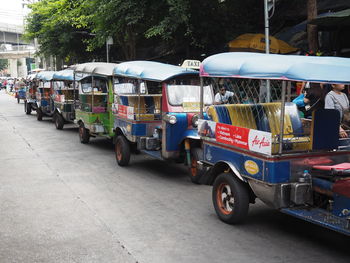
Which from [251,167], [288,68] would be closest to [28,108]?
[251,167]

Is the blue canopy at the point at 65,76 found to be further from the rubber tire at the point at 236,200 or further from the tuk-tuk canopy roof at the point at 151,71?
the rubber tire at the point at 236,200

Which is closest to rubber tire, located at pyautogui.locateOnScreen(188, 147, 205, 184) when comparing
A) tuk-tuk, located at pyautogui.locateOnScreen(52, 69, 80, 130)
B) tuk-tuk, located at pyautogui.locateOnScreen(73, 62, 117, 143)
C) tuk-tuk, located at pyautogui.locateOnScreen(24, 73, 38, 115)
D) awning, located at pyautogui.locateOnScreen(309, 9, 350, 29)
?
tuk-tuk, located at pyautogui.locateOnScreen(73, 62, 117, 143)

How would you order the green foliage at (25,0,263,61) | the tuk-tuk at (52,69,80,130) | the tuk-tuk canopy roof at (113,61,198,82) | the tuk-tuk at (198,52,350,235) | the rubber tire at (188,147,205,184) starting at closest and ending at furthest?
the tuk-tuk at (198,52,350,235) < the rubber tire at (188,147,205,184) < the tuk-tuk canopy roof at (113,61,198,82) < the green foliage at (25,0,263,61) < the tuk-tuk at (52,69,80,130)

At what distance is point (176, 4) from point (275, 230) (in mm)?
10587

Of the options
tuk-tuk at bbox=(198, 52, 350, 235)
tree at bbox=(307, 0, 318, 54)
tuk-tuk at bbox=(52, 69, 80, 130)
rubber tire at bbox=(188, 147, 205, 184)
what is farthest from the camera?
tuk-tuk at bbox=(52, 69, 80, 130)

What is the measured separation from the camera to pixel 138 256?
4758mm

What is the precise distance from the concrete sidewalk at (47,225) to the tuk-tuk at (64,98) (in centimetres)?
716

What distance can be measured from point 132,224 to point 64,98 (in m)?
11.8

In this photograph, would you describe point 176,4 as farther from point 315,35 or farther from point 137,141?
point 137,141

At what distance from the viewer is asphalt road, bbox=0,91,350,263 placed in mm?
4836

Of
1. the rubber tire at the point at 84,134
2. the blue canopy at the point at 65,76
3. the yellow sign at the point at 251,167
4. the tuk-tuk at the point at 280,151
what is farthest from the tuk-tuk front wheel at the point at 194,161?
the blue canopy at the point at 65,76

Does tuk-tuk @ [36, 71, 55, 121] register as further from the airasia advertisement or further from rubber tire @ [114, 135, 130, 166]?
the airasia advertisement

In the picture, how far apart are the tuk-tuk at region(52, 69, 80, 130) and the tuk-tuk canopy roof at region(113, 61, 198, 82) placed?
674cm

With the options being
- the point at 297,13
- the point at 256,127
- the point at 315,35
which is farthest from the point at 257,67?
the point at 297,13
